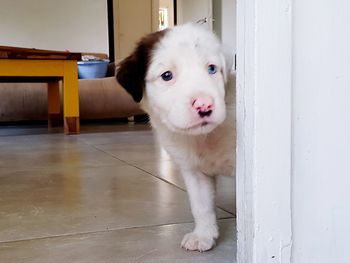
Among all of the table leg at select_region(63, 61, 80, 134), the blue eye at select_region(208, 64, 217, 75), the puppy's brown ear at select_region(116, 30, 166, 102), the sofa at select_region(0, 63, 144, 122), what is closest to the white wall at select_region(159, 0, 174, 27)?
the sofa at select_region(0, 63, 144, 122)

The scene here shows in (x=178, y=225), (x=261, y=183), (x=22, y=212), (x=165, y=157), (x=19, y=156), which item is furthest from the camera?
(x=19, y=156)

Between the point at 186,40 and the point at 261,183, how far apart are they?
47 cm

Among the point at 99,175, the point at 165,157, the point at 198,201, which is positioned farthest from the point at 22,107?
the point at 198,201

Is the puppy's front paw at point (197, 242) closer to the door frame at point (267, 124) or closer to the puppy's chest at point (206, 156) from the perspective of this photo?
the puppy's chest at point (206, 156)

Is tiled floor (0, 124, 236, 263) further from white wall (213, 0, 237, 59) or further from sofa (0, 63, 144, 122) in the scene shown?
white wall (213, 0, 237, 59)

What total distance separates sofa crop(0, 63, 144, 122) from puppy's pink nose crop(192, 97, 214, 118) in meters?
4.28

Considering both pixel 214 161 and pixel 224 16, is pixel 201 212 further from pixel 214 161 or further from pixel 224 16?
pixel 224 16

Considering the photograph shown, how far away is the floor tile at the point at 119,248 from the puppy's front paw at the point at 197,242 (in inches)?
0.5

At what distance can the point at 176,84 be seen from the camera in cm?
102

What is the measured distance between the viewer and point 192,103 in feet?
3.08

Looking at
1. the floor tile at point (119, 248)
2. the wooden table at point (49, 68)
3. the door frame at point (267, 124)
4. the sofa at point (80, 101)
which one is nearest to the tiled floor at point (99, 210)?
the floor tile at point (119, 248)

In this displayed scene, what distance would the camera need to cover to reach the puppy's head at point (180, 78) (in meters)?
0.95

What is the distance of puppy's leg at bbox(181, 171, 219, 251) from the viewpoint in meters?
1.04

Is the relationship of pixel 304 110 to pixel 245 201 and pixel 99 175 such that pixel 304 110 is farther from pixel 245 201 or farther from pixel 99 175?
pixel 99 175
